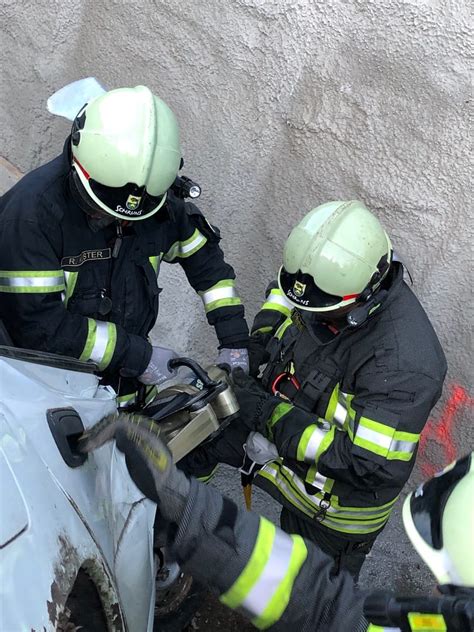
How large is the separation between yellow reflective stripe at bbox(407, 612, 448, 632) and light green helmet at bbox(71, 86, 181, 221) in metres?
1.61

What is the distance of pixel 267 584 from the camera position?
1.51 metres

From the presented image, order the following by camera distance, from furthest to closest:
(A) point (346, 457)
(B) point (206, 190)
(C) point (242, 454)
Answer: (B) point (206, 190), (C) point (242, 454), (A) point (346, 457)

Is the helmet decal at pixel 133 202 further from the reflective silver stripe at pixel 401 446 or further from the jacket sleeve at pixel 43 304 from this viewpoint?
the reflective silver stripe at pixel 401 446

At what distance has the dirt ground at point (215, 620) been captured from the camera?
9.20 ft

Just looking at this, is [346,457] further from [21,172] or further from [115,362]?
[21,172]

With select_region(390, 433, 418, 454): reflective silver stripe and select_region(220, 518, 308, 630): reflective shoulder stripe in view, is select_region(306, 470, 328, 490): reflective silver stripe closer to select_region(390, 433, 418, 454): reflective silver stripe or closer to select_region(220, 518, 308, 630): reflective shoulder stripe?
select_region(390, 433, 418, 454): reflective silver stripe

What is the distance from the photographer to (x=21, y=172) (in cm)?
445

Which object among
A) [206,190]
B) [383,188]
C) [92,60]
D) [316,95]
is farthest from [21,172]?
[383,188]

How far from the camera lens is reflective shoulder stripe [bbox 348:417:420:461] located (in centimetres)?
206

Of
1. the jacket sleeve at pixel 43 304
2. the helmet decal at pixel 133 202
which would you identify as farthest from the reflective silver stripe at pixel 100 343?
the helmet decal at pixel 133 202

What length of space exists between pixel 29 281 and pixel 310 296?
3.27ft

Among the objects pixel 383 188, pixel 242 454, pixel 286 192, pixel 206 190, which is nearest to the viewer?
pixel 242 454

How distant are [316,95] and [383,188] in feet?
1.92

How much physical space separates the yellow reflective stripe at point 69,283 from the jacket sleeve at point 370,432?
0.96 metres
